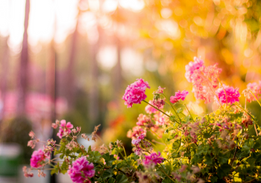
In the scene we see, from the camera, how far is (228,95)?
51.5 inches

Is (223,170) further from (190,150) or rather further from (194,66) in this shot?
(194,66)

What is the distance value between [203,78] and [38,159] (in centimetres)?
102

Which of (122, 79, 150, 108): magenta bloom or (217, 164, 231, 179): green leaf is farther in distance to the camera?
(122, 79, 150, 108): magenta bloom

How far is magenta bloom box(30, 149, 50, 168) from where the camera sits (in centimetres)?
132

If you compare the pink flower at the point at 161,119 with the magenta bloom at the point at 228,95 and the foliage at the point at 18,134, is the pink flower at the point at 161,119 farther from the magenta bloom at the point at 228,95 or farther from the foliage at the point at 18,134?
A: the foliage at the point at 18,134

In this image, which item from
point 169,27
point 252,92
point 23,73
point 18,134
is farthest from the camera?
point 23,73

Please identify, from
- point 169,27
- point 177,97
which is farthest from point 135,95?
point 169,27

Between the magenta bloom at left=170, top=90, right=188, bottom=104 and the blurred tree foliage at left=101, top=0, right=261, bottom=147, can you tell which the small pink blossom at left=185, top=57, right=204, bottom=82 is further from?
the blurred tree foliage at left=101, top=0, right=261, bottom=147

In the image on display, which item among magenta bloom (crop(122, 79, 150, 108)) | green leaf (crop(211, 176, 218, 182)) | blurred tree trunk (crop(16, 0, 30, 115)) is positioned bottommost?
green leaf (crop(211, 176, 218, 182))

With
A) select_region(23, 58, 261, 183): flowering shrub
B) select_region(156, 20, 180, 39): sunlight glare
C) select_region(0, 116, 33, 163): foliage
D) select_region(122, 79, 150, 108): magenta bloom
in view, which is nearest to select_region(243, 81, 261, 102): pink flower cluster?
select_region(23, 58, 261, 183): flowering shrub

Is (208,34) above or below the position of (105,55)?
below

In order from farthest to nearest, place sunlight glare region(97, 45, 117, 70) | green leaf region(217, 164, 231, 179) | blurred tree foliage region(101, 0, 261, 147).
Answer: sunlight glare region(97, 45, 117, 70), blurred tree foliage region(101, 0, 261, 147), green leaf region(217, 164, 231, 179)

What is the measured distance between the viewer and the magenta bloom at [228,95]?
4.25ft

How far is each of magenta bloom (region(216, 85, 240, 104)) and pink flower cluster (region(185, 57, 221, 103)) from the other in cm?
4
